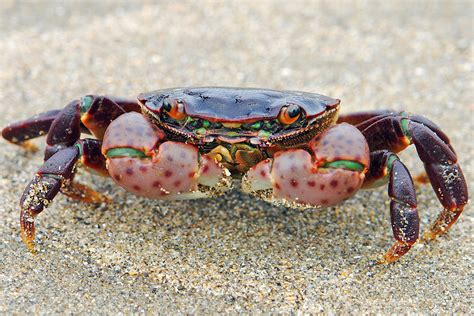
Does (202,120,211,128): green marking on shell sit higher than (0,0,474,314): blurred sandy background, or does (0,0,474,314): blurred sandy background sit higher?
(202,120,211,128): green marking on shell

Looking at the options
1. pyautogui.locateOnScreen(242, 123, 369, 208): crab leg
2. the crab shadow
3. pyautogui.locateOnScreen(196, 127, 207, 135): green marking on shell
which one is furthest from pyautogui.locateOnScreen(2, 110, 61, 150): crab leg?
pyautogui.locateOnScreen(242, 123, 369, 208): crab leg

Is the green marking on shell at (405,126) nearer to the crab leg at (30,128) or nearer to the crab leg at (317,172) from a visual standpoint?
the crab leg at (317,172)

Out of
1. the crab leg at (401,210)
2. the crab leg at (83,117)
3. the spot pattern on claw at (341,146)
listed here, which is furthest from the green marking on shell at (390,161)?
the crab leg at (83,117)

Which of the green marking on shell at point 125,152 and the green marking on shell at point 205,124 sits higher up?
the green marking on shell at point 205,124

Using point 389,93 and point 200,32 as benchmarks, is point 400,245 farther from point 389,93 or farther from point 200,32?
point 200,32

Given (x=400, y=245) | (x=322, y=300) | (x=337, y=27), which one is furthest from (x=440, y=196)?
(x=337, y=27)

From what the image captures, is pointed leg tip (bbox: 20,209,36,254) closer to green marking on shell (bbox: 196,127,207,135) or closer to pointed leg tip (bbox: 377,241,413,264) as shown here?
green marking on shell (bbox: 196,127,207,135)
